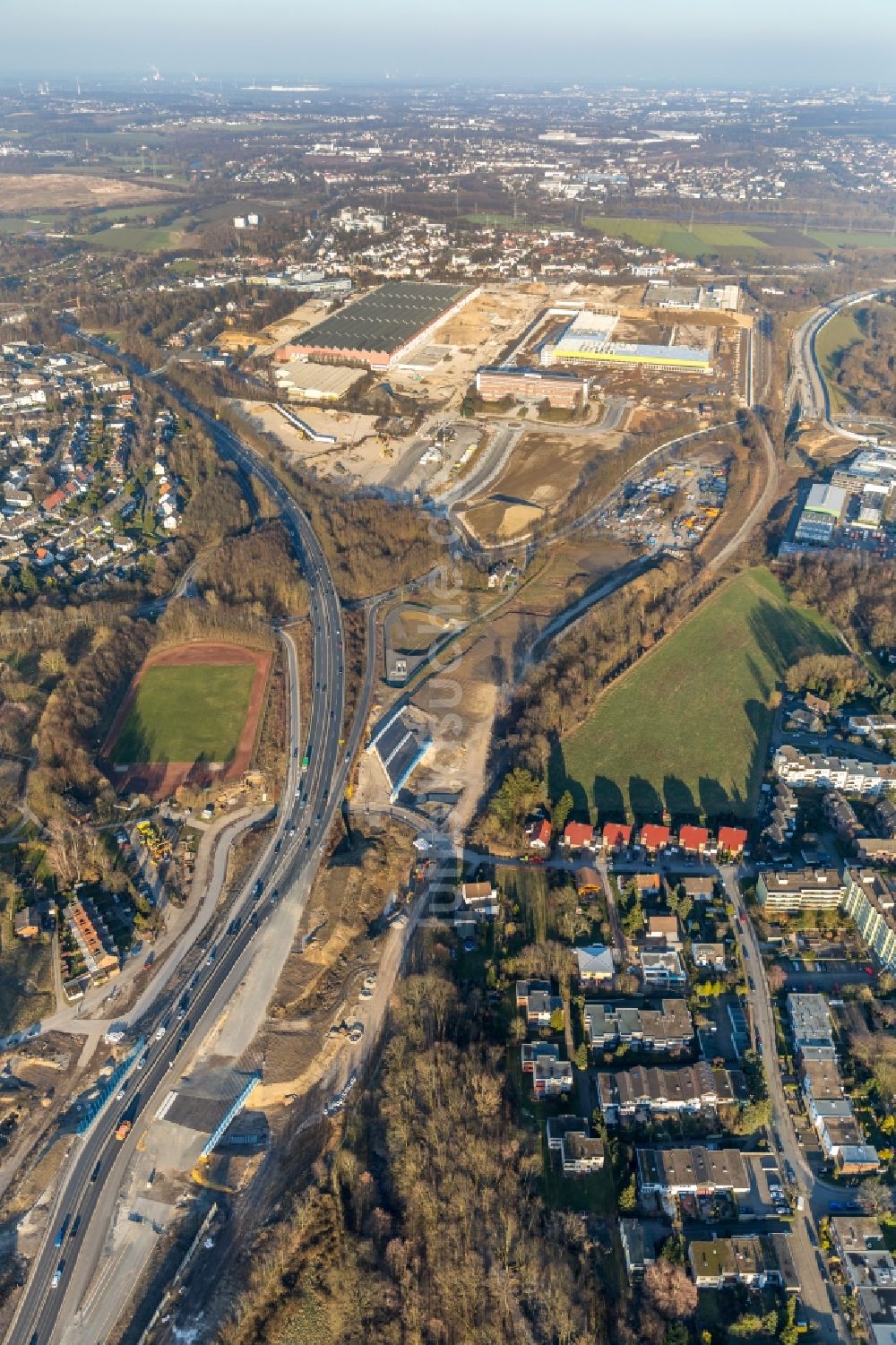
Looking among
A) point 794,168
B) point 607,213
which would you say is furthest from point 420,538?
point 794,168

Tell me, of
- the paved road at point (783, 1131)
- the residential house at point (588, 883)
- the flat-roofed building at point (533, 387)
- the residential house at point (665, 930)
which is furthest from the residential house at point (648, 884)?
the flat-roofed building at point (533, 387)

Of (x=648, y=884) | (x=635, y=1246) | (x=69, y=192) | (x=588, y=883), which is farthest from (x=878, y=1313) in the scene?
(x=69, y=192)

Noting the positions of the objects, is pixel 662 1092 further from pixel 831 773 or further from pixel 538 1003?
pixel 831 773

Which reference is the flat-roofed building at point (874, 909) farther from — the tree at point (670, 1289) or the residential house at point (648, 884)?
the tree at point (670, 1289)

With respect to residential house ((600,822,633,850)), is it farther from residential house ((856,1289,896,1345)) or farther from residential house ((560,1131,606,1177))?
residential house ((856,1289,896,1345))

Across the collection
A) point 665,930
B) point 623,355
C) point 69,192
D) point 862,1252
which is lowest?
point 862,1252

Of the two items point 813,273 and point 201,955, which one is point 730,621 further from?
point 813,273
